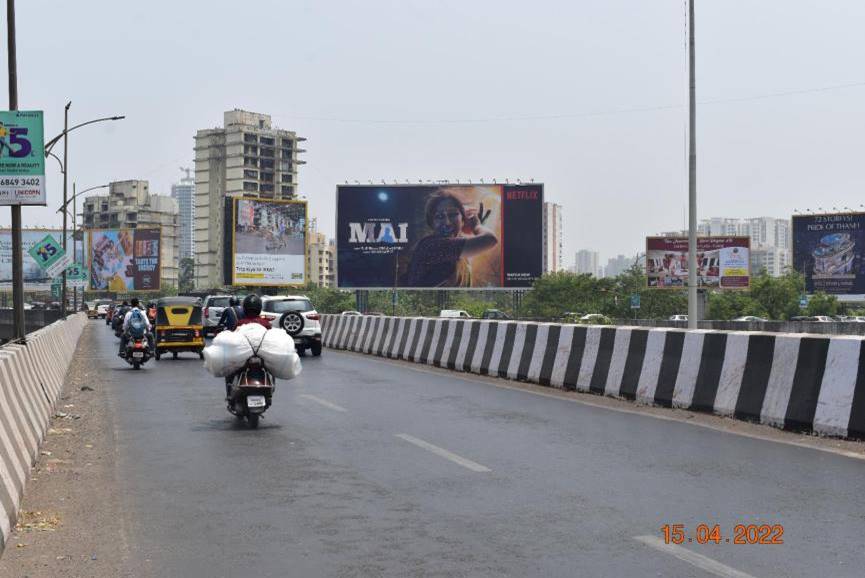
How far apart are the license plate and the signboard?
22.5ft

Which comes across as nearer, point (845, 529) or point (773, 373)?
point (845, 529)

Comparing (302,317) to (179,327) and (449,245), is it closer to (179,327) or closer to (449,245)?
(179,327)

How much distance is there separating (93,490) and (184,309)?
19387mm

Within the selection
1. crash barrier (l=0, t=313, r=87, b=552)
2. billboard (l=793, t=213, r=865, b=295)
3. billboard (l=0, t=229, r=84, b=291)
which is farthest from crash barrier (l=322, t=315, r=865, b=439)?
billboard (l=0, t=229, r=84, b=291)

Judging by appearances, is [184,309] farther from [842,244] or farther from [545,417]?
[842,244]

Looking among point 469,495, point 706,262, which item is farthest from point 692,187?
point 706,262

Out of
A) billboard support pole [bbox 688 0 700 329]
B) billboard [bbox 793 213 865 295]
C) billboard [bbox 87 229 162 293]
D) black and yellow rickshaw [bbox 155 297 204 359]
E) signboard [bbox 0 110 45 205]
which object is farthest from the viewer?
billboard [bbox 87 229 162 293]

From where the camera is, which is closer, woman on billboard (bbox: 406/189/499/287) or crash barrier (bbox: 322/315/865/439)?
crash barrier (bbox: 322/315/865/439)

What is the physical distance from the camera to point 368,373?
21141 mm

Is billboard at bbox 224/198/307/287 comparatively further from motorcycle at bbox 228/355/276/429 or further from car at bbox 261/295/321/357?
motorcycle at bbox 228/355/276/429

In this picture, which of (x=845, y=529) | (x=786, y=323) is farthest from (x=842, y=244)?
(x=845, y=529)

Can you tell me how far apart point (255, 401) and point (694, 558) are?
7215mm

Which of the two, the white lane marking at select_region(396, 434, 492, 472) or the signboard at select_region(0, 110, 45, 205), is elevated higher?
the signboard at select_region(0, 110, 45, 205)

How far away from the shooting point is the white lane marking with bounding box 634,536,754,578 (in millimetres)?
5492
